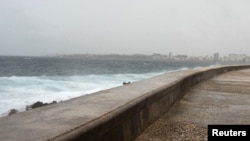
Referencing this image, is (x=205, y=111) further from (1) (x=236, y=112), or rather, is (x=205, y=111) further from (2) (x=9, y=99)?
(2) (x=9, y=99)

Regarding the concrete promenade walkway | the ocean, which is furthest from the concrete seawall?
the ocean

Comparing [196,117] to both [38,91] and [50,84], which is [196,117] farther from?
[50,84]

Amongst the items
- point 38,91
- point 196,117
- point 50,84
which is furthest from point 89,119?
point 50,84

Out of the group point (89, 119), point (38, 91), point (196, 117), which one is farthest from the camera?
point (38, 91)

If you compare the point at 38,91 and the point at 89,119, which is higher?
the point at 89,119

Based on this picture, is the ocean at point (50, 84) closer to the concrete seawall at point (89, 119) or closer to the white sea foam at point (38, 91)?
the white sea foam at point (38, 91)

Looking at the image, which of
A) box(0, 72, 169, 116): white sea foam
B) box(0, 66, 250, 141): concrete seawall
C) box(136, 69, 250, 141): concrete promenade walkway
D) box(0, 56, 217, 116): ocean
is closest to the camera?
box(0, 66, 250, 141): concrete seawall

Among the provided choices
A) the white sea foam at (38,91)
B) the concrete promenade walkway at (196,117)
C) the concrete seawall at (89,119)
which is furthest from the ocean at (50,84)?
the concrete seawall at (89,119)

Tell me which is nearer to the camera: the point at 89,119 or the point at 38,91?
the point at 89,119

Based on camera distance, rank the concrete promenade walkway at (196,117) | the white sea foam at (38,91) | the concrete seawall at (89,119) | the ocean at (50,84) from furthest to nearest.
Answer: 1. the ocean at (50,84)
2. the white sea foam at (38,91)
3. the concrete promenade walkway at (196,117)
4. the concrete seawall at (89,119)

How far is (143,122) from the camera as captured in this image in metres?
Answer: 3.62

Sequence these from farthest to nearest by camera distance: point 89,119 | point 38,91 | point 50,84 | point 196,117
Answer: point 50,84 < point 38,91 < point 196,117 < point 89,119

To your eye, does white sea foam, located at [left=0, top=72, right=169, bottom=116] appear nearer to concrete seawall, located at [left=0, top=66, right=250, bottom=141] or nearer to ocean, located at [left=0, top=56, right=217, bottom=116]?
ocean, located at [left=0, top=56, right=217, bottom=116]

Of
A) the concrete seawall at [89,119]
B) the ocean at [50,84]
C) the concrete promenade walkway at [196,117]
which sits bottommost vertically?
the ocean at [50,84]
